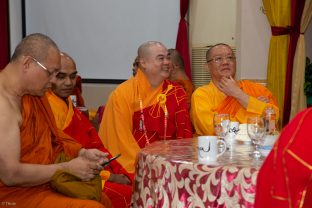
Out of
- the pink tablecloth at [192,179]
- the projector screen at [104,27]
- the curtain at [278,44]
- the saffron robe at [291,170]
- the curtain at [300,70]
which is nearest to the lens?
the saffron robe at [291,170]

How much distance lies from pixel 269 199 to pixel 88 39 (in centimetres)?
613

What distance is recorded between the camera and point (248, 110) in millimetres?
3609

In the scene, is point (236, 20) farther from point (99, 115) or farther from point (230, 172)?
point (230, 172)

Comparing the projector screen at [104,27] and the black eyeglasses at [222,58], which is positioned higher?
the projector screen at [104,27]

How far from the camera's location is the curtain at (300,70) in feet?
15.7

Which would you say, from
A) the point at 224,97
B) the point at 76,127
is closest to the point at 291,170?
the point at 76,127

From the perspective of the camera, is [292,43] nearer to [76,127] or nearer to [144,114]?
[144,114]

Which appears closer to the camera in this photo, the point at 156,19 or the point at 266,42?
the point at 266,42

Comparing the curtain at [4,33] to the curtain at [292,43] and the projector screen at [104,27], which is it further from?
the curtain at [292,43]

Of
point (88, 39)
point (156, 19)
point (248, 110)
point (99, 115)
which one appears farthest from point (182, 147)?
point (88, 39)

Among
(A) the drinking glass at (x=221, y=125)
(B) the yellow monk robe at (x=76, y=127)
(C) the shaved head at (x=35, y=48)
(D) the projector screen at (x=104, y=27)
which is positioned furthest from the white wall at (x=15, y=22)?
(A) the drinking glass at (x=221, y=125)

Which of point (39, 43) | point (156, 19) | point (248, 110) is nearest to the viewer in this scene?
point (39, 43)

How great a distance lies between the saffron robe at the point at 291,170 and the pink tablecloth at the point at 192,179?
960 millimetres

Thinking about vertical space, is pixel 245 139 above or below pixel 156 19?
below
